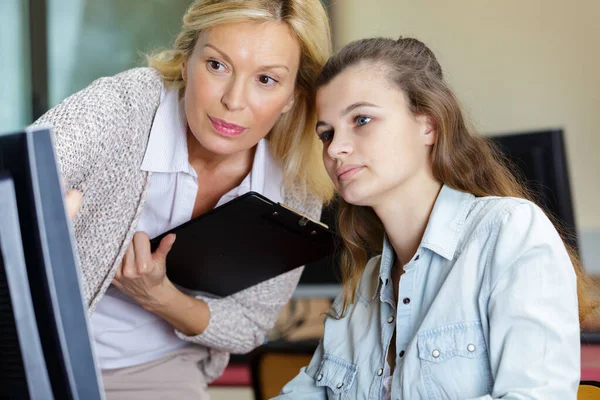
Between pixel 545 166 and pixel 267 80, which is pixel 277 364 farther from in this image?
pixel 545 166

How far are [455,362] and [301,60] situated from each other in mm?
712

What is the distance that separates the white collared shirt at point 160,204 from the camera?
4.99ft

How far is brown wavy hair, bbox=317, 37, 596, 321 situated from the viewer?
1311 mm

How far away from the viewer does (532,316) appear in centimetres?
100

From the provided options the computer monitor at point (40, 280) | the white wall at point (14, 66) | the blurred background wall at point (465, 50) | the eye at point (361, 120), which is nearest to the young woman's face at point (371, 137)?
the eye at point (361, 120)

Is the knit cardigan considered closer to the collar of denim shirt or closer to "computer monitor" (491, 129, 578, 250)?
the collar of denim shirt

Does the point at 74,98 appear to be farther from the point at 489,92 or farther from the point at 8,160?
the point at 489,92

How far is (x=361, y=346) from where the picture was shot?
1.32 metres

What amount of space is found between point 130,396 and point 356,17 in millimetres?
3190

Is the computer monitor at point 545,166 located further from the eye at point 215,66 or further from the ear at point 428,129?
the eye at point 215,66

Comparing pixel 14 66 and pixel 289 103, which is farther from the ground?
pixel 289 103

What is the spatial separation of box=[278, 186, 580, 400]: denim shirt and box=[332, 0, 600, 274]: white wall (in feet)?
8.64

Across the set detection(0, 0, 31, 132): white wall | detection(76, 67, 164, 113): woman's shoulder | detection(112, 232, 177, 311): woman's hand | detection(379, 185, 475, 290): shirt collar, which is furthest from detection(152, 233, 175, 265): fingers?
detection(0, 0, 31, 132): white wall

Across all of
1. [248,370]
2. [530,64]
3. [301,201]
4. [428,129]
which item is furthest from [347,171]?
[530,64]
